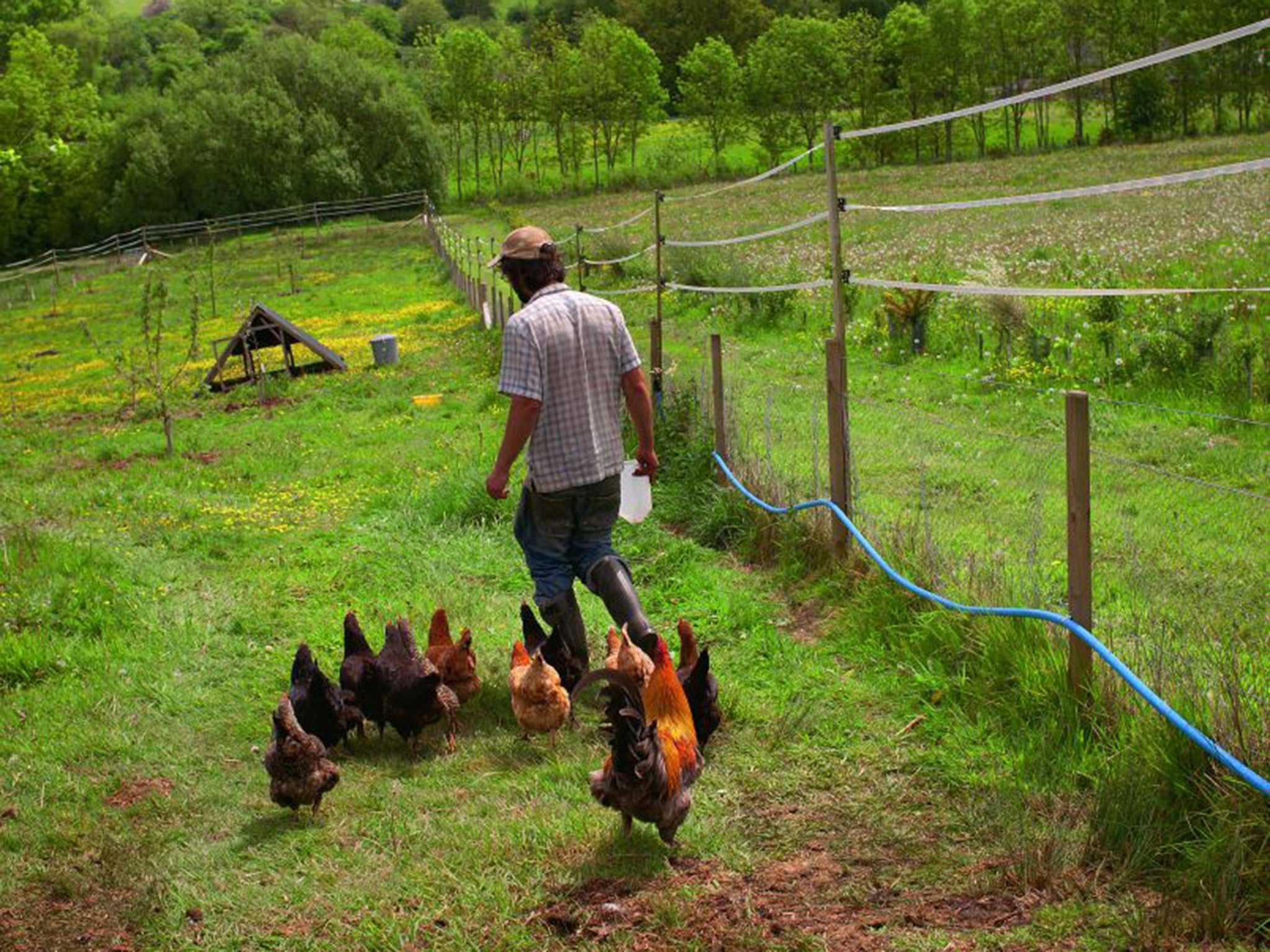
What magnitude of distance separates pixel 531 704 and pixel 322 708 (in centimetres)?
91

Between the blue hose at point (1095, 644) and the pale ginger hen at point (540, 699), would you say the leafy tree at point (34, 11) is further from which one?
the pale ginger hen at point (540, 699)

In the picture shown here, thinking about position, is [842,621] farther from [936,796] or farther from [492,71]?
[492,71]

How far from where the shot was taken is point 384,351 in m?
18.4

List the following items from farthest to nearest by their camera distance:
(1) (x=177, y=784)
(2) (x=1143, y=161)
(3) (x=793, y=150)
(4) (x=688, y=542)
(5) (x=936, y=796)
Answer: (3) (x=793, y=150)
(2) (x=1143, y=161)
(4) (x=688, y=542)
(1) (x=177, y=784)
(5) (x=936, y=796)

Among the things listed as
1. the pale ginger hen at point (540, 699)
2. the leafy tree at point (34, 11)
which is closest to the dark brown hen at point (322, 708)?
the pale ginger hen at point (540, 699)

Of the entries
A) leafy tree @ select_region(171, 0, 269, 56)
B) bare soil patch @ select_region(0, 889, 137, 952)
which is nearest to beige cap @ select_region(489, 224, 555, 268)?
bare soil patch @ select_region(0, 889, 137, 952)

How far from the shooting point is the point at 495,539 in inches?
321

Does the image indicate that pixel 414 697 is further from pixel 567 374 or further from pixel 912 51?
pixel 912 51

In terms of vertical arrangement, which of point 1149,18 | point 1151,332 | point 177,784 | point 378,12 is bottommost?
point 177,784

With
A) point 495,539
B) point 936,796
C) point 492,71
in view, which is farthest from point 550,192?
point 936,796

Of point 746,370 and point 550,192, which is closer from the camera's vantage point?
point 746,370

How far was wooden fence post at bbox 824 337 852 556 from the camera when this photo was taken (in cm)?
599

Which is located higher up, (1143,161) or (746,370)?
(1143,161)

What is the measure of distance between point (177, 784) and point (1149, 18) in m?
64.7
